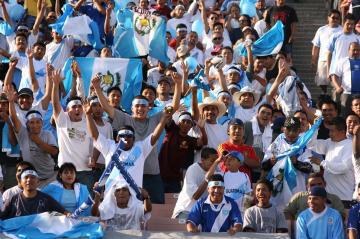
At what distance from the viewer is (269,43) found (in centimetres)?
2123

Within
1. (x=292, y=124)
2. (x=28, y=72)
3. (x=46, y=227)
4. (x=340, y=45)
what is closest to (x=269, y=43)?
(x=340, y=45)

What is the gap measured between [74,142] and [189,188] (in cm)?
169

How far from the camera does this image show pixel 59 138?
667 inches

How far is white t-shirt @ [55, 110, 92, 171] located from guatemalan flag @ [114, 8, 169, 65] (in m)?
4.39

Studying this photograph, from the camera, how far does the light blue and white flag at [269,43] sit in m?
21.2

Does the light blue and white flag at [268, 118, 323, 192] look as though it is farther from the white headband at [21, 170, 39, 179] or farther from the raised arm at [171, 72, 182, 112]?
the white headband at [21, 170, 39, 179]

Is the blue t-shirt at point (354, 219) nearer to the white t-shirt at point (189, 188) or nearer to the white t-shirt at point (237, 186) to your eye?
the white t-shirt at point (237, 186)

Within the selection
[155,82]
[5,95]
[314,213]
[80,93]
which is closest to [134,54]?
[155,82]

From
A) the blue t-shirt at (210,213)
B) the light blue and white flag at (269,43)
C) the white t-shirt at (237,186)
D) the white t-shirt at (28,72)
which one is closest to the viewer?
the blue t-shirt at (210,213)

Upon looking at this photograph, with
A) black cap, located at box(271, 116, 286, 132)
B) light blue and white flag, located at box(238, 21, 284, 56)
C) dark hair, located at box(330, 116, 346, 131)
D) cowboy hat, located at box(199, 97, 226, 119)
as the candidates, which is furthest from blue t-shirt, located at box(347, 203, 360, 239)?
light blue and white flag, located at box(238, 21, 284, 56)

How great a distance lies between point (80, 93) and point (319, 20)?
7.79m

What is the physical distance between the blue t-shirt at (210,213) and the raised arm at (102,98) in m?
2.28

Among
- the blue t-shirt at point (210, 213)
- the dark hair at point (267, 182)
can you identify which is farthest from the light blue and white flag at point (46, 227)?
the dark hair at point (267, 182)

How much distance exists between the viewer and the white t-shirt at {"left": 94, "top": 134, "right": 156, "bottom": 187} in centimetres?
1625
